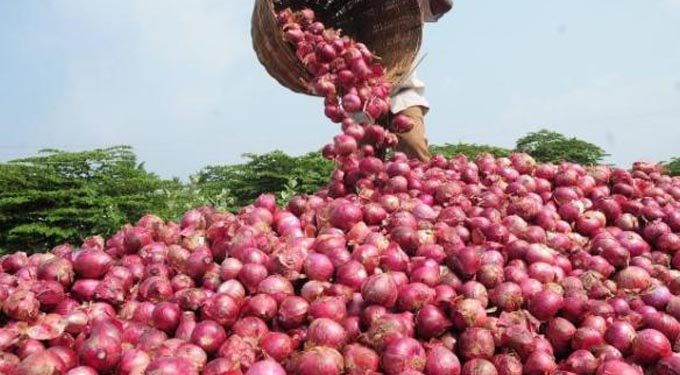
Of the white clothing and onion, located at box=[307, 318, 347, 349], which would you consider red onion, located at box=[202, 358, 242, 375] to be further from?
the white clothing

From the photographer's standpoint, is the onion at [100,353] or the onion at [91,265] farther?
the onion at [91,265]

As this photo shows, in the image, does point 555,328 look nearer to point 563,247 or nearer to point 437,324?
point 437,324

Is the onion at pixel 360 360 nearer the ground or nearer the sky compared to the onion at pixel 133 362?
nearer the sky

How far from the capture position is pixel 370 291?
1.82 metres

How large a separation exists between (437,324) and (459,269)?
12.1 inches

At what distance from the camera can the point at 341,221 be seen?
238cm

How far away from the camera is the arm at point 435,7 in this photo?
5.00 metres

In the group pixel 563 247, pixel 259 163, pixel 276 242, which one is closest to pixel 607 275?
pixel 563 247

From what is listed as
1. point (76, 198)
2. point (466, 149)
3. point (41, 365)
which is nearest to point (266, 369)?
point (41, 365)

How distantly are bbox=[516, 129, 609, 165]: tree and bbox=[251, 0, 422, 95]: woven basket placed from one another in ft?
47.5

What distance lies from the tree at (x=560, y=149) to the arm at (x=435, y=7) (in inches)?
543

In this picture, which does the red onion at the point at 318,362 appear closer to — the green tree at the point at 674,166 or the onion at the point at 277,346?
the onion at the point at 277,346

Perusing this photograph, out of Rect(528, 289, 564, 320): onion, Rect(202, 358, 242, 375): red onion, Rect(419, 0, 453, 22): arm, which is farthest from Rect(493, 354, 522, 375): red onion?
Rect(419, 0, 453, 22): arm

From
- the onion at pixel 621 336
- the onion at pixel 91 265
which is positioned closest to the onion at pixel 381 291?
the onion at pixel 621 336
